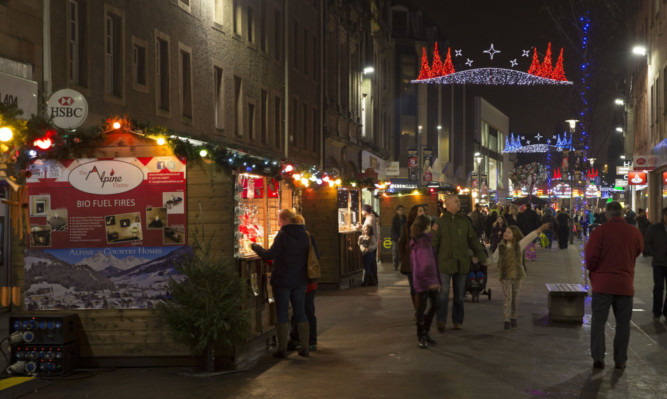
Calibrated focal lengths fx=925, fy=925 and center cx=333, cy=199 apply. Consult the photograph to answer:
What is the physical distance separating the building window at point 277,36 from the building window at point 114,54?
13469 mm

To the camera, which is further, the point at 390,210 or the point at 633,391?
the point at 390,210

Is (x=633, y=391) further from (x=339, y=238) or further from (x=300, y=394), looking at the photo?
(x=339, y=238)

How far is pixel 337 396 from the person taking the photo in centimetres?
922

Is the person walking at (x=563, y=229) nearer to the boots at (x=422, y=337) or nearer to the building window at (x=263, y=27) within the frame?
the building window at (x=263, y=27)

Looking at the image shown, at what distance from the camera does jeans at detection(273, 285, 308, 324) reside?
1160 cm

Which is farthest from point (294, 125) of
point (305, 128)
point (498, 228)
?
point (498, 228)

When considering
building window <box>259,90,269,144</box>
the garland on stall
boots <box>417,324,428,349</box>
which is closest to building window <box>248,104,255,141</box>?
building window <box>259,90,269,144</box>

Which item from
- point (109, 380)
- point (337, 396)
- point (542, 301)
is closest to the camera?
point (337, 396)

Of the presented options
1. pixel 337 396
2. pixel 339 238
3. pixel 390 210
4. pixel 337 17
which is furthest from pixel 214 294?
pixel 337 17

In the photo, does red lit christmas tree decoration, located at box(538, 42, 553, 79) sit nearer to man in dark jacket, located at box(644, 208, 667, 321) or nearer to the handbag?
man in dark jacket, located at box(644, 208, 667, 321)

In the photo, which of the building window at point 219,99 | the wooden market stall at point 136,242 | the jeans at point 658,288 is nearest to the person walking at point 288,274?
the wooden market stall at point 136,242

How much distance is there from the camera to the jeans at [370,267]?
21922 mm

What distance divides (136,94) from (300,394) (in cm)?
1336

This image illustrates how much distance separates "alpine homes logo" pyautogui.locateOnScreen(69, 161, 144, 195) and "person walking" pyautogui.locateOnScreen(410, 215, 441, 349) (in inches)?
159
